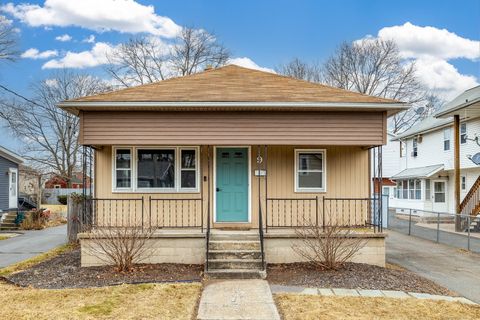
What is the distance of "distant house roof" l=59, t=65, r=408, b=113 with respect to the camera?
9.06 meters

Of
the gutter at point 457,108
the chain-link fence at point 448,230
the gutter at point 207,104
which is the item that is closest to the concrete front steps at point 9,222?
the gutter at point 207,104

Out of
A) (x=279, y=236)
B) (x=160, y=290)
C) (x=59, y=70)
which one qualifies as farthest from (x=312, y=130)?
(x=59, y=70)

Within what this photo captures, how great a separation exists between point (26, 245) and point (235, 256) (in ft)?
26.7

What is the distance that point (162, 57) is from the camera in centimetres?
3356

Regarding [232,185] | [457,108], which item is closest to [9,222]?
[232,185]

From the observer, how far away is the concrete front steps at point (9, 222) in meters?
18.6

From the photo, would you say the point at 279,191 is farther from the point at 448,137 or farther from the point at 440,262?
the point at 448,137

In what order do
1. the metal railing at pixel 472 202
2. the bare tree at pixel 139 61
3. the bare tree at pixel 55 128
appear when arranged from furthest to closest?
the bare tree at pixel 55 128, the bare tree at pixel 139 61, the metal railing at pixel 472 202

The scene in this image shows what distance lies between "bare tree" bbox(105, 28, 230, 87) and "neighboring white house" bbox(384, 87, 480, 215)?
16082 mm

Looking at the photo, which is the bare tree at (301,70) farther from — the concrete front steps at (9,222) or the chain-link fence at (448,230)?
the concrete front steps at (9,222)

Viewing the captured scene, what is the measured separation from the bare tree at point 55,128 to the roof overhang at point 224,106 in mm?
29260

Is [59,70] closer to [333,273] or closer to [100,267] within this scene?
[100,267]

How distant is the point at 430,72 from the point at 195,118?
33.0m

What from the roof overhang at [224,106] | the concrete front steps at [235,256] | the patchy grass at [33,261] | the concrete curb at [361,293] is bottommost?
the patchy grass at [33,261]
